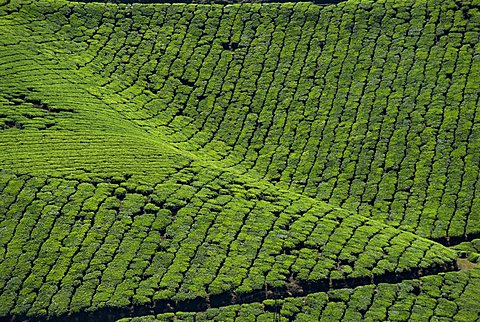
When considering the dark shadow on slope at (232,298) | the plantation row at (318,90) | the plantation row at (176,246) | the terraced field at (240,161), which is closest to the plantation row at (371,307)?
the terraced field at (240,161)

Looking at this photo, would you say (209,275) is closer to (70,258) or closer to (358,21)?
(70,258)

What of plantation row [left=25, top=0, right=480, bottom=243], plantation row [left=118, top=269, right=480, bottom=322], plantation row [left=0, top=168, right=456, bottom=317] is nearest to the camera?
plantation row [left=118, top=269, right=480, bottom=322]

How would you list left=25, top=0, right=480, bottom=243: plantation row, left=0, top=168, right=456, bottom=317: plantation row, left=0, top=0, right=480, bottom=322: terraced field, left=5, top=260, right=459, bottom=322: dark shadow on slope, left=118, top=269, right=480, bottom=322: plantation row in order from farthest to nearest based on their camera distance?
left=25, top=0, right=480, bottom=243: plantation row → left=0, top=0, right=480, bottom=322: terraced field → left=0, top=168, right=456, bottom=317: plantation row → left=5, top=260, right=459, bottom=322: dark shadow on slope → left=118, top=269, right=480, bottom=322: plantation row

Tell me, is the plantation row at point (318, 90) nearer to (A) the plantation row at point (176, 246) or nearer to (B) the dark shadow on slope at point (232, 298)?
(A) the plantation row at point (176, 246)

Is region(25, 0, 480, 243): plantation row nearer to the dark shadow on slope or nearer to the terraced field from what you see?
the terraced field

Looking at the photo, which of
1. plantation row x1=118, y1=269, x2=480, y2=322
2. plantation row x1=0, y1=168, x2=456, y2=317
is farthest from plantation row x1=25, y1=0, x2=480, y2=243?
plantation row x1=118, y1=269, x2=480, y2=322

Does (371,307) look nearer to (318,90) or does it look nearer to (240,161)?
(240,161)
